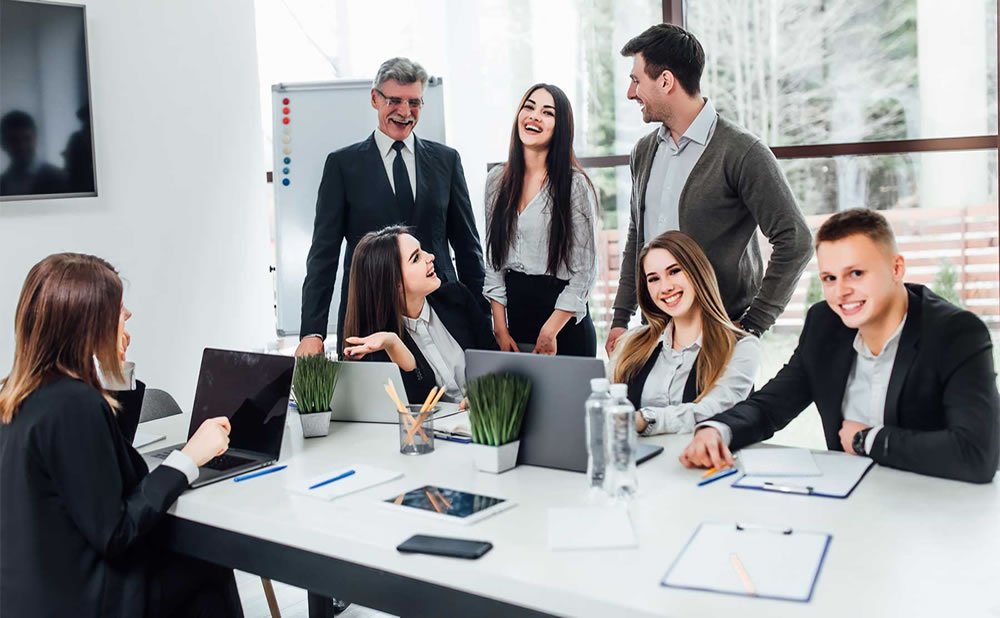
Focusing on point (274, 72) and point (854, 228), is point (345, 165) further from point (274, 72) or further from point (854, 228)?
point (854, 228)

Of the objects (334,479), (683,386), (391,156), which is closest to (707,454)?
(683,386)

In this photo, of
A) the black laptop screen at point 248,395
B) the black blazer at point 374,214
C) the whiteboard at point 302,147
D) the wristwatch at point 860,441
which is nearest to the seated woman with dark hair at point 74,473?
the black laptop screen at point 248,395

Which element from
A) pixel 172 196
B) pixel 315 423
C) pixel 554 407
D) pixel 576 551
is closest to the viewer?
pixel 576 551

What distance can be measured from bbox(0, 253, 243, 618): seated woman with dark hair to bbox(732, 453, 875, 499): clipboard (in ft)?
3.70

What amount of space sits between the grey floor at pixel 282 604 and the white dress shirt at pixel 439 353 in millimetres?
794

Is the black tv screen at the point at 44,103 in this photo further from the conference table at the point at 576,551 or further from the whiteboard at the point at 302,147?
the conference table at the point at 576,551

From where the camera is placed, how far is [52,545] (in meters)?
1.84

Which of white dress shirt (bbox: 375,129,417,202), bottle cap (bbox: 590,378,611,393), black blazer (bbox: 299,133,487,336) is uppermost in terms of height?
white dress shirt (bbox: 375,129,417,202)

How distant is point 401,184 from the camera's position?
3.75 meters

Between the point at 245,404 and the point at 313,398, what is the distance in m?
0.21

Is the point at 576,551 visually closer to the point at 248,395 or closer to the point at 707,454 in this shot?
the point at 707,454

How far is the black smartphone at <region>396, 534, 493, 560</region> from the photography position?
5.04ft

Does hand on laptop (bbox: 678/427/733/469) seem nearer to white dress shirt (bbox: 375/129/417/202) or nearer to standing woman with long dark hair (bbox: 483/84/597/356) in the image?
standing woman with long dark hair (bbox: 483/84/597/356)

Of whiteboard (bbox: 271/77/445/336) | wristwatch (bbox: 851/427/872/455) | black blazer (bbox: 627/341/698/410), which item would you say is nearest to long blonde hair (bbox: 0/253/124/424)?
black blazer (bbox: 627/341/698/410)
